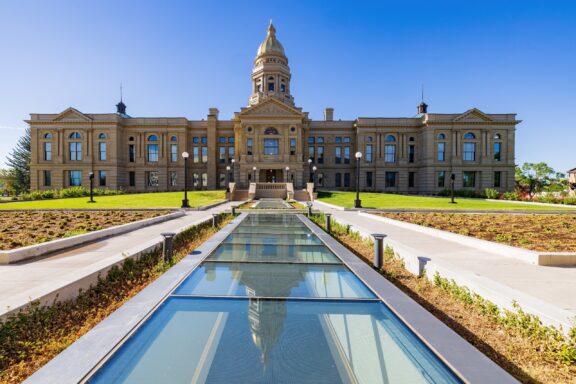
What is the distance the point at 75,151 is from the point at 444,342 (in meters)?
62.2

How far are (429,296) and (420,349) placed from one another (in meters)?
2.87

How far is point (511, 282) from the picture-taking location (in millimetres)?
6027

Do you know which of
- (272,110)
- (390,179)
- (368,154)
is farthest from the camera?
(390,179)

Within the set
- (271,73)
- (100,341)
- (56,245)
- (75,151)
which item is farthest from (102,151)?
(100,341)

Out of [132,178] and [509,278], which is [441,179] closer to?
[509,278]

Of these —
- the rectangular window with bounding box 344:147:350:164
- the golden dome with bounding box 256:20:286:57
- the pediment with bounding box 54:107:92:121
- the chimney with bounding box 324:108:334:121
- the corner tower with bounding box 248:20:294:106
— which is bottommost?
the rectangular window with bounding box 344:147:350:164

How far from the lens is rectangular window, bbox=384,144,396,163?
53281 mm

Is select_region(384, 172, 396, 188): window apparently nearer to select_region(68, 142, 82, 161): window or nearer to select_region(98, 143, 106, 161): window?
select_region(98, 143, 106, 161): window

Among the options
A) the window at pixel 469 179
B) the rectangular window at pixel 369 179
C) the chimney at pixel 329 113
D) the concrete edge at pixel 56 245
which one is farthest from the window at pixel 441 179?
the concrete edge at pixel 56 245

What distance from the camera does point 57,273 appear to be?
21.4 ft

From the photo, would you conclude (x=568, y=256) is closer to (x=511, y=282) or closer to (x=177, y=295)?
(x=511, y=282)

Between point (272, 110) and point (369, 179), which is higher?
point (272, 110)

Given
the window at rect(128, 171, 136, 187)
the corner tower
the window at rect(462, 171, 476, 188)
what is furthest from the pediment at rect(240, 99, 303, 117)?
the window at rect(462, 171, 476, 188)

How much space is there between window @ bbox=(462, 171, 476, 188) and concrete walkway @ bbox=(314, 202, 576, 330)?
48880 mm
